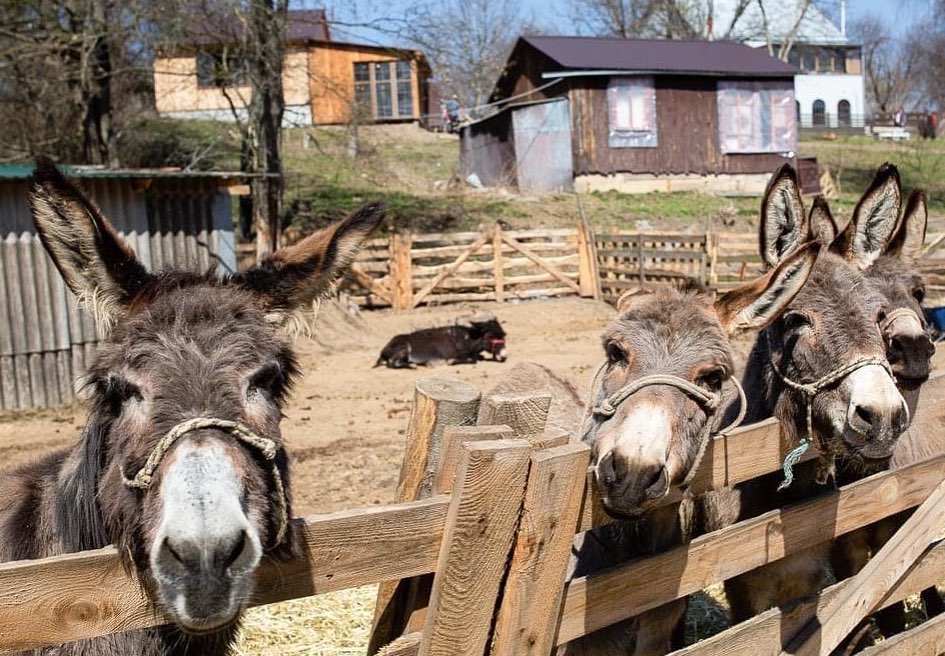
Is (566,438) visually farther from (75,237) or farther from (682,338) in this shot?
(75,237)

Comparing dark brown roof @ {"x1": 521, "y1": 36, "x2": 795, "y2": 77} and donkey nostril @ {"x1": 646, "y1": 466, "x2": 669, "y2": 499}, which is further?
dark brown roof @ {"x1": 521, "y1": 36, "x2": 795, "y2": 77}

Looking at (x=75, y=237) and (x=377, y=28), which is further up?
A: (x=377, y=28)

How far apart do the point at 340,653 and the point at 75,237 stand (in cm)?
315

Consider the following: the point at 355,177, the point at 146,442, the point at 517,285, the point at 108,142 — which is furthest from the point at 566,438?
the point at 355,177

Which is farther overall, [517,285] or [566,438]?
[517,285]

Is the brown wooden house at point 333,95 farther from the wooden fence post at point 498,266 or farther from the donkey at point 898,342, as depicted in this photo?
the donkey at point 898,342

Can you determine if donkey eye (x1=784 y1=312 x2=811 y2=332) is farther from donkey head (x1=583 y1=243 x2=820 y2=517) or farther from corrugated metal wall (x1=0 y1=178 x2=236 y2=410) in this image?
corrugated metal wall (x1=0 y1=178 x2=236 y2=410)

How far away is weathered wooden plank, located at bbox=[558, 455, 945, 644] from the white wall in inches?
2886

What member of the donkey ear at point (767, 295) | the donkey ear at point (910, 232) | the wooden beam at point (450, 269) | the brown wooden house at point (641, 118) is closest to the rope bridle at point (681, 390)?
the donkey ear at point (767, 295)

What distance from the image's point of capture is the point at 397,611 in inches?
116

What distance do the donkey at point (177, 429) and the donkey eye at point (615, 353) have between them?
1.05 m

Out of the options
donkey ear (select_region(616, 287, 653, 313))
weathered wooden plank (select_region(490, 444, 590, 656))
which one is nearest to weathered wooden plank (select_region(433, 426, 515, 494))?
weathered wooden plank (select_region(490, 444, 590, 656))

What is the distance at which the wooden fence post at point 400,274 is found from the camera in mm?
20781

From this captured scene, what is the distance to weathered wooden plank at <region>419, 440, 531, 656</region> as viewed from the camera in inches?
92.4
